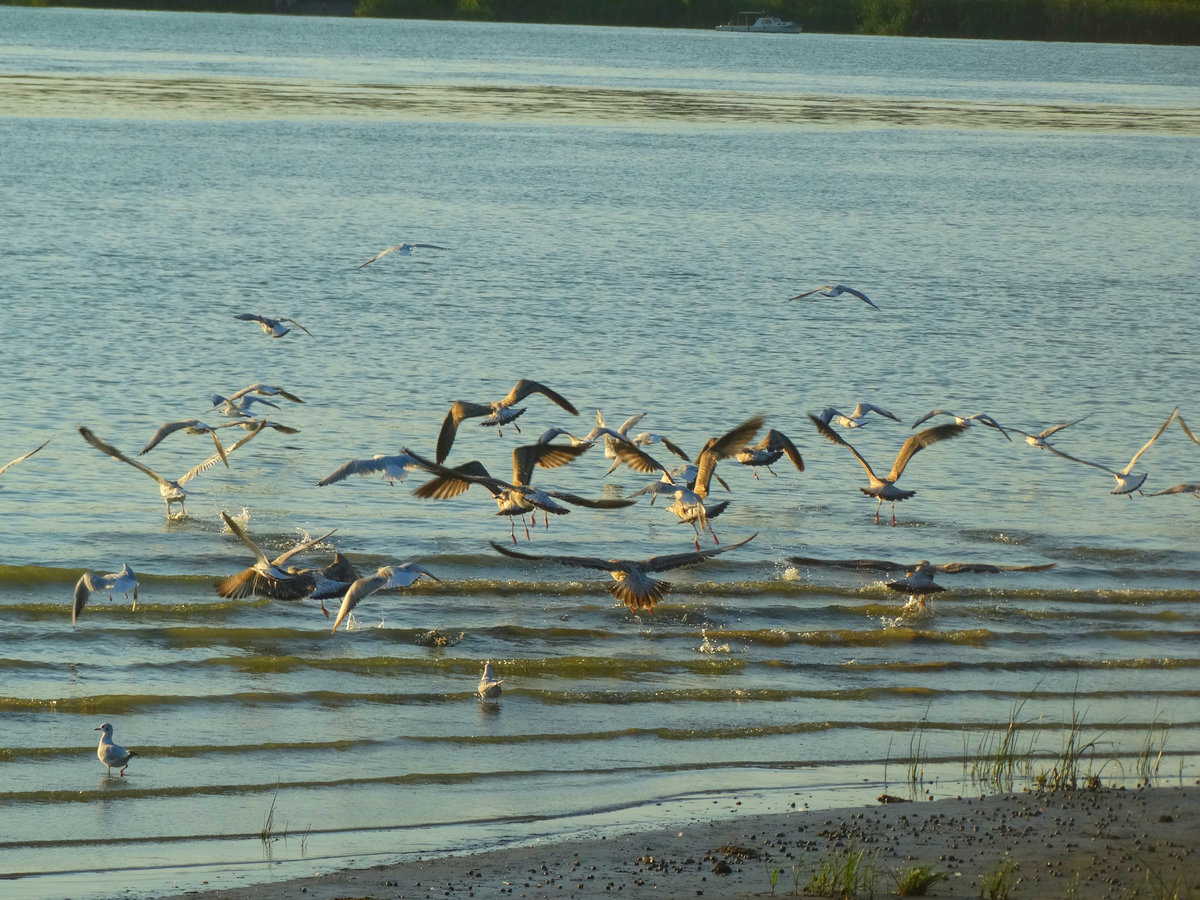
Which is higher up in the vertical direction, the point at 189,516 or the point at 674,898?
the point at 674,898

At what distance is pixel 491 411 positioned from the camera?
16.3 metres

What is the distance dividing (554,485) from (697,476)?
1777mm

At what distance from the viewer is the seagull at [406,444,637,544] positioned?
13.0m

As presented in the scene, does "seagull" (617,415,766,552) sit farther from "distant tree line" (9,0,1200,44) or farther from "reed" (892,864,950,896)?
"distant tree line" (9,0,1200,44)

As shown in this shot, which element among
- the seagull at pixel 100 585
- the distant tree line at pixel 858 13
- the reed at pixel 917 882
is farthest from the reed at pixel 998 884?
the distant tree line at pixel 858 13

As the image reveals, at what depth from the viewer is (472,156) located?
49469mm

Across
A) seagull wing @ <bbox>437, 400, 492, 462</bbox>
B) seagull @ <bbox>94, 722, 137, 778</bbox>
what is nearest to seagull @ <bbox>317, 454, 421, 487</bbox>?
seagull wing @ <bbox>437, 400, 492, 462</bbox>

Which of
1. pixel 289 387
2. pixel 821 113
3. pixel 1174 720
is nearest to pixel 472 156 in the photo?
pixel 821 113

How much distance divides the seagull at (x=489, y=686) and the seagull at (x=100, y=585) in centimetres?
273

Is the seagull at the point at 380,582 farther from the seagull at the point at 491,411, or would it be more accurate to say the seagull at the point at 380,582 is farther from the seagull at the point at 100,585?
the seagull at the point at 491,411

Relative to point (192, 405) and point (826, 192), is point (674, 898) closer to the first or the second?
point (192, 405)

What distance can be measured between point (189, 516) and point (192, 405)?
15.2 ft

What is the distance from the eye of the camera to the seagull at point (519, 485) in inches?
513

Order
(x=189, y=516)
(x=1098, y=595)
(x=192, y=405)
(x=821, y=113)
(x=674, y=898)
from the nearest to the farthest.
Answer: (x=674, y=898)
(x=1098, y=595)
(x=189, y=516)
(x=192, y=405)
(x=821, y=113)
